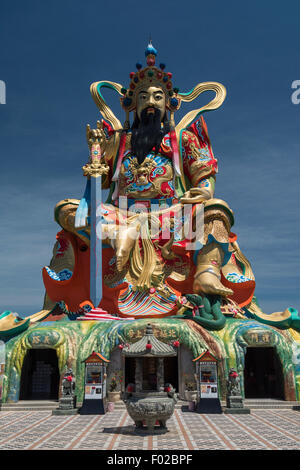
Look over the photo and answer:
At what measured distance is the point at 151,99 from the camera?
18.2 meters

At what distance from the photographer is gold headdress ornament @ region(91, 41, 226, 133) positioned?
18562mm

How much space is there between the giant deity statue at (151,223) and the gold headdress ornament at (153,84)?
4 centimetres

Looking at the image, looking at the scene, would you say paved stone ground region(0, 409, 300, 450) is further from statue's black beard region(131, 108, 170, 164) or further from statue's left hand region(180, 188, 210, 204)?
statue's black beard region(131, 108, 170, 164)

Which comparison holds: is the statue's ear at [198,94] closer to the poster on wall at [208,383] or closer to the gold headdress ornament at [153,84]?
the gold headdress ornament at [153,84]

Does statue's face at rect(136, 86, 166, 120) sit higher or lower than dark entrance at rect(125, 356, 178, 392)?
higher

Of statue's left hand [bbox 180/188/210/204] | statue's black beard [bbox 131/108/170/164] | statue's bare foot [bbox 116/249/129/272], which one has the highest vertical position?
statue's black beard [bbox 131/108/170/164]

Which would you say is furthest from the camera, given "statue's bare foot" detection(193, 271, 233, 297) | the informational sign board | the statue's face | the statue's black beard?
the statue's black beard

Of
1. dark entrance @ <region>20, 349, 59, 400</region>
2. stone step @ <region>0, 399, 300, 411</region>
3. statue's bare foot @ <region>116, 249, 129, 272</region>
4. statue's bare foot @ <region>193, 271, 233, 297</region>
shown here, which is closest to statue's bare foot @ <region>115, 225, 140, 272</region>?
statue's bare foot @ <region>116, 249, 129, 272</region>

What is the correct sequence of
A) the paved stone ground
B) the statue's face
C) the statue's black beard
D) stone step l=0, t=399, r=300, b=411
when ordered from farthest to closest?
the statue's black beard, the statue's face, stone step l=0, t=399, r=300, b=411, the paved stone ground

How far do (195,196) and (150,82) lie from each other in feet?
16.8

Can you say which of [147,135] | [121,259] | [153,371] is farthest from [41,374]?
[147,135]

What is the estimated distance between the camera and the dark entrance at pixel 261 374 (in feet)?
50.3

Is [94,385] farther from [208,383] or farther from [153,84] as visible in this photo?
[153,84]
